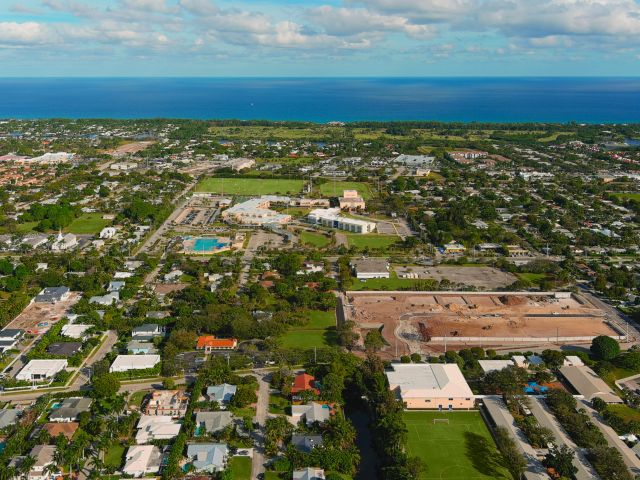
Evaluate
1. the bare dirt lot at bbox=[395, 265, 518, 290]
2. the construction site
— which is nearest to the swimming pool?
the construction site

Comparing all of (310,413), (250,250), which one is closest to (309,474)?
(310,413)

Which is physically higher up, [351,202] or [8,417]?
[8,417]

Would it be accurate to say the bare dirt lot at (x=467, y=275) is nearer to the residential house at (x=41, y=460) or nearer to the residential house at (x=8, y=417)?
the residential house at (x=8, y=417)

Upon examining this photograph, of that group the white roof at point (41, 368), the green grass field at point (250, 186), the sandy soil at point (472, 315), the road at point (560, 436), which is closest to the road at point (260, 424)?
the sandy soil at point (472, 315)

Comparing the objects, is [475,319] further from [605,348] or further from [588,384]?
[588,384]

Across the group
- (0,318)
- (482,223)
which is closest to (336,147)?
(482,223)

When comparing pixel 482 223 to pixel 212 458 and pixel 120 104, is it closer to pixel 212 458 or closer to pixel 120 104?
pixel 212 458

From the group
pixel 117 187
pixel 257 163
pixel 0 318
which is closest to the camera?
pixel 0 318
